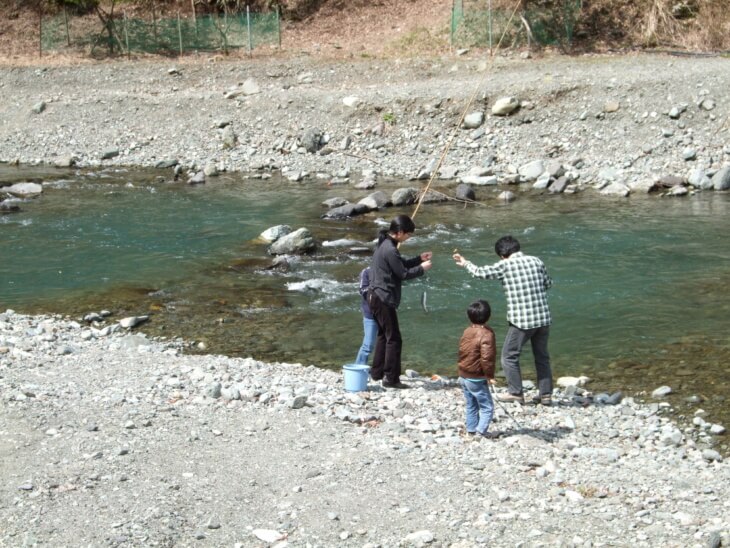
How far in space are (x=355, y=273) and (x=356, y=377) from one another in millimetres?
6047

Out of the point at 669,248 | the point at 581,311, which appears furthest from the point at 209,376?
the point at 669,248

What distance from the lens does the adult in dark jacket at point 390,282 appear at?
8.74 m

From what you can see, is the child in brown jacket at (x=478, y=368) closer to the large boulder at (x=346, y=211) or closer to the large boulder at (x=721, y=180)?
the large boulder at (x=346, y=211)

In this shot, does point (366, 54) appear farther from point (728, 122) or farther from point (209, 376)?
point (209, 376)

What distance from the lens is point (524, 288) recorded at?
8445 mm

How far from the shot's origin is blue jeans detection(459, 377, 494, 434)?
7754 mm

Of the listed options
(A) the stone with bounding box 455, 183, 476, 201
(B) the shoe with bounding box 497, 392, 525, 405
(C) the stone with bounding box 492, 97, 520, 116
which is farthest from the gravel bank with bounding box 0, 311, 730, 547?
(C) the stone with bounding box 492, 97, 520, 116

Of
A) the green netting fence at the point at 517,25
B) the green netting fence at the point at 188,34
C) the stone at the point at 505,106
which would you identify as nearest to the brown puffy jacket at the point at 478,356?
the stone at the point at 505,106

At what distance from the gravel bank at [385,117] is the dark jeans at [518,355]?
12907mm

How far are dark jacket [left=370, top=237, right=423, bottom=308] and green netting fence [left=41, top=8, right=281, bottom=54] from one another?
2803 cm

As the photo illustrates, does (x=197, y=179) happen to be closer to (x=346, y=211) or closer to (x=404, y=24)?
(x=346, y=211)

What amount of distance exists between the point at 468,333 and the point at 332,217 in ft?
37.7

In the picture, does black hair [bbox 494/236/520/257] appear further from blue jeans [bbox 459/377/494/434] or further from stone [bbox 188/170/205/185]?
stone [bbox 188/170/205/185]

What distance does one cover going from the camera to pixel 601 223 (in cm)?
1783
